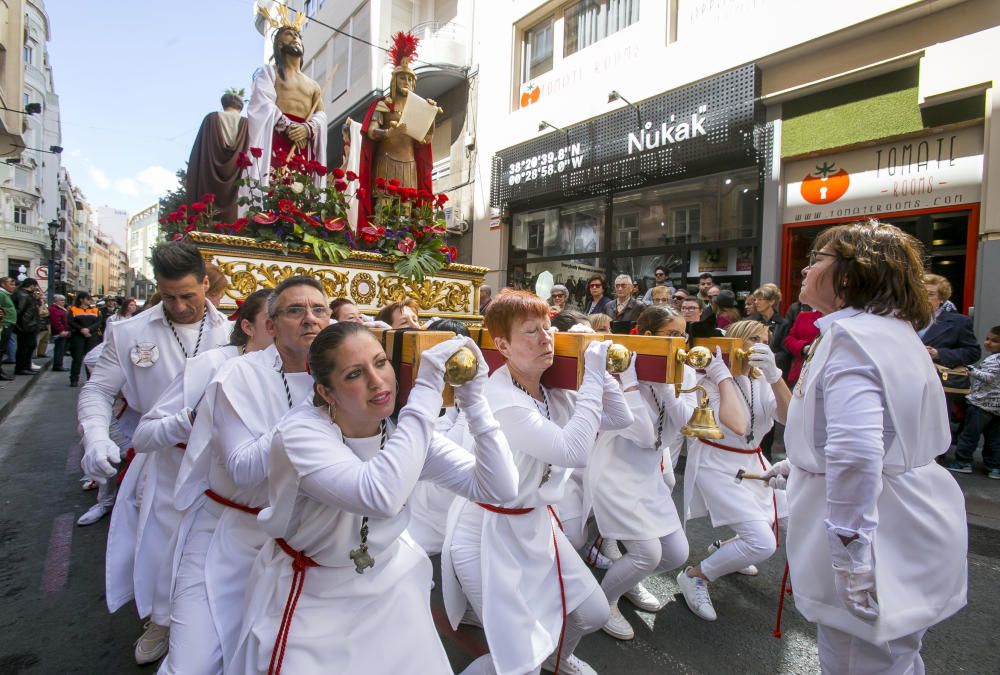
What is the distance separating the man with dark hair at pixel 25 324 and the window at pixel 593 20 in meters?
14.2

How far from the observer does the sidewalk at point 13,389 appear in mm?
8867

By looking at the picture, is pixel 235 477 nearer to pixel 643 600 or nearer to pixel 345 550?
pixel 345 550

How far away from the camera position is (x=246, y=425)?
2.08 metres

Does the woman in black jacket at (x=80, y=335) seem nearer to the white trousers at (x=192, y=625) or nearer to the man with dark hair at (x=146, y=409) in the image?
the man with dark hair at (x=146, y=409)

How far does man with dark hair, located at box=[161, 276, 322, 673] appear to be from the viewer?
199 cm

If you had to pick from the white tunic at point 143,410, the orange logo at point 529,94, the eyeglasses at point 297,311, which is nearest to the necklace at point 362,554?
the eyeglasses at point 297,311

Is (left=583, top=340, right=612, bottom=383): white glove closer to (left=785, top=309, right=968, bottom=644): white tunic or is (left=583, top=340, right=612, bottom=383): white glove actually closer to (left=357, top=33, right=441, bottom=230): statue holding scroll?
(left=785, top=309, right=968, bottom=644): white tunic

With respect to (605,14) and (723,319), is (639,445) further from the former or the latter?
(605,14)

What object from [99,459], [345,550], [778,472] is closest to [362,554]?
[345,550]

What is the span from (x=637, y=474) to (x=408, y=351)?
1914mm

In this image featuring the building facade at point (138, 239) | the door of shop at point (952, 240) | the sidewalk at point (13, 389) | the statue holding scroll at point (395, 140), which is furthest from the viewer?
the building facade at point (138, 239)

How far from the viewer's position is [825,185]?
915 cm

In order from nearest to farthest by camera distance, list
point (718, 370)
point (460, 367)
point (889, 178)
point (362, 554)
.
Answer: point (460, 367)
point (362, 554)
point (718, 370)
point (889, 178)

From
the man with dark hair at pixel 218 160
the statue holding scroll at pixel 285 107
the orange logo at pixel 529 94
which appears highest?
the orange logo at pixel 529 94
